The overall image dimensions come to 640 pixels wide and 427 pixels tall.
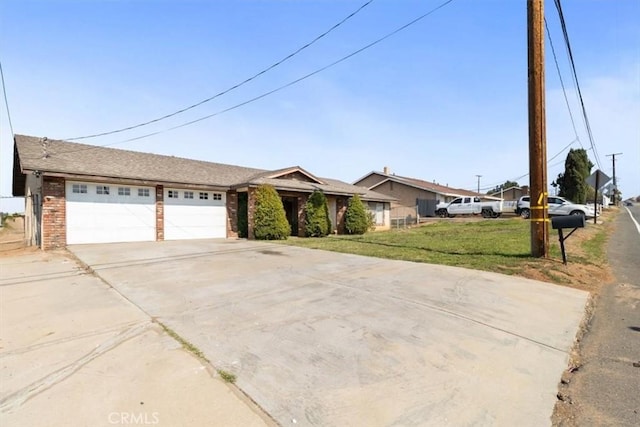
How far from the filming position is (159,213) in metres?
15.0

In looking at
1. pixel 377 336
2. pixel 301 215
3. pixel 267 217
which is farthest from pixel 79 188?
pixel 377 336

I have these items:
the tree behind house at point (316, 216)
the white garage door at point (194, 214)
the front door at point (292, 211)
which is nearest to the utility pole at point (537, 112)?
the tree behind house at point (316, 216)

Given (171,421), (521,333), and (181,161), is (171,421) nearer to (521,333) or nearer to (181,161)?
(521,333)

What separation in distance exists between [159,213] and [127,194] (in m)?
1.49

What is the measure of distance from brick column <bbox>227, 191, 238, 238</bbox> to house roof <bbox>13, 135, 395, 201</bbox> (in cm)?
70

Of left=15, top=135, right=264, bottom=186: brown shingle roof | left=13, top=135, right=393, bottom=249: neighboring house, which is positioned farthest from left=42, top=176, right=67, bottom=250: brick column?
left=15, top=135, right=264, bottom=186: brown shingle roof

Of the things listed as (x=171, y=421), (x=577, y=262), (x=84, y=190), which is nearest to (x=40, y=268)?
(x=84, y=190)

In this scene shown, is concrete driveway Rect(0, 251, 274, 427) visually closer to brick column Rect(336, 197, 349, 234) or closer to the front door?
the front door

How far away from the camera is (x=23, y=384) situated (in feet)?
9.54

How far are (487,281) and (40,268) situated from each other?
34.3 feet

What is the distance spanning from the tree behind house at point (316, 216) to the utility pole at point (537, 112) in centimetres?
1122

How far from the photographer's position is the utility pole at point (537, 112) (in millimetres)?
8125

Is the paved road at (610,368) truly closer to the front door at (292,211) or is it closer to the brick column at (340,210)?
the front door at (292,211)

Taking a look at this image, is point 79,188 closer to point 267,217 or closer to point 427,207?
point 267,217
